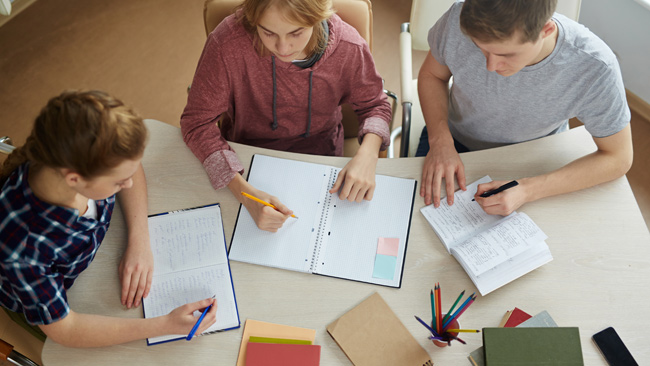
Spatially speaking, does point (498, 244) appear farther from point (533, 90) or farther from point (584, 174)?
point (533, 90)

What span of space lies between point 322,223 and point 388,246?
0.17 metres

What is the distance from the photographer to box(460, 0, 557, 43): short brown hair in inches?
42.9

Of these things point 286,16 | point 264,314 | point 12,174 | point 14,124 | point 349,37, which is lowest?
point 14,124

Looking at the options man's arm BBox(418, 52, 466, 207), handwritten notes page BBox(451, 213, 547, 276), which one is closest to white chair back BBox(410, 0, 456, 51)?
man's arm BBox(418, 52, 466, 207)

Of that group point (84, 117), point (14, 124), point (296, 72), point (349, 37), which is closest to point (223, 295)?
point (84, 117)

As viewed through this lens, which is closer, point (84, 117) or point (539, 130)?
point (84, 117)

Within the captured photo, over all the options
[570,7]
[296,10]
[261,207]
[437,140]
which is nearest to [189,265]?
[261,207]

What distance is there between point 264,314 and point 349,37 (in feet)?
2.50

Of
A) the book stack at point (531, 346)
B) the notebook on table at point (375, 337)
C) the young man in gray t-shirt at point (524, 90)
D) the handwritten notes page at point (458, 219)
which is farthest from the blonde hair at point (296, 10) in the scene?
the book stack at point (531, 346)

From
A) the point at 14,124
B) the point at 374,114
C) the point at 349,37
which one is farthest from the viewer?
the point at 14,124

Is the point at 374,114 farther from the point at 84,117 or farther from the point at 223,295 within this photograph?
the point at 84,117

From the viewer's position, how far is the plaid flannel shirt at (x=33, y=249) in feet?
3.47

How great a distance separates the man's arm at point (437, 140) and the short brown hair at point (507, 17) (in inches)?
13.8

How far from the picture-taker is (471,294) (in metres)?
1.20
